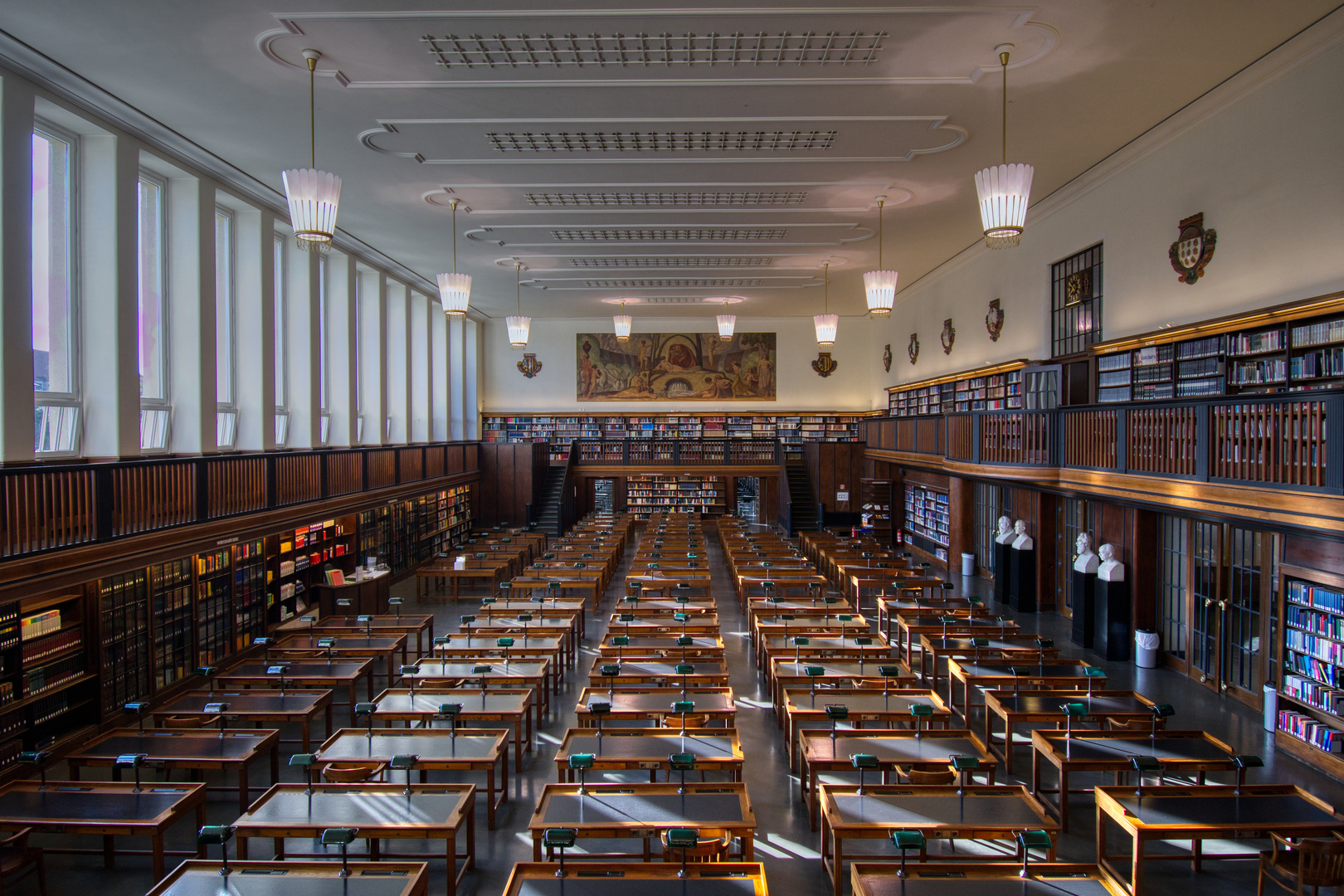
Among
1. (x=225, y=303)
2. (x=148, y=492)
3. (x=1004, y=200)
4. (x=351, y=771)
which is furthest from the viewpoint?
(x=225, y=303)

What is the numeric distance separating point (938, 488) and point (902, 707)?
39.5 ft

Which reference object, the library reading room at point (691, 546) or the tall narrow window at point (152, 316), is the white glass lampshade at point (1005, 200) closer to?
the library reading room at point (691, 546)

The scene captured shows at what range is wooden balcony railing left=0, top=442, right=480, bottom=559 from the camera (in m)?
6.50

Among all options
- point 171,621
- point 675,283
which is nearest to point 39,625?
point 171,621

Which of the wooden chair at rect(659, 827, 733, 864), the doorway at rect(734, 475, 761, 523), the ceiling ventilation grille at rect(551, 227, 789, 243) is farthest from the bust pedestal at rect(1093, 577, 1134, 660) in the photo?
the doorway at rect(734, 475, 761, 523)

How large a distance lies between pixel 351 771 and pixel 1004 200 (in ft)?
24.2

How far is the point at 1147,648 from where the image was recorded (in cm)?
973

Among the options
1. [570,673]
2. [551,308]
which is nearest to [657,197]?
[570,673]

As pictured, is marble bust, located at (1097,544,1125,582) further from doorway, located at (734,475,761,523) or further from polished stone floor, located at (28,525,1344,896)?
doorway, located at (734,475,761,523)

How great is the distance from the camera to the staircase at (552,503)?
21844mm

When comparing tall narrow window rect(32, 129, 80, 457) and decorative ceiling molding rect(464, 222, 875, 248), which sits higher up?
decorative ceiling molding rect(464, 222, 875, 248)

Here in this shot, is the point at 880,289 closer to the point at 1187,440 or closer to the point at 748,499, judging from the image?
the point at 1187,440

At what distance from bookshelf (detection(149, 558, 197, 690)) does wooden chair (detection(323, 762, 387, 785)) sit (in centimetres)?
466

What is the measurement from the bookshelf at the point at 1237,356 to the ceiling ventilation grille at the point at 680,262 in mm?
8239
